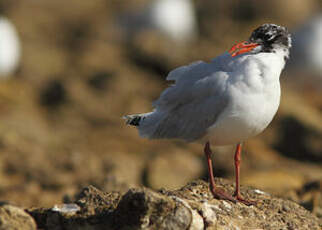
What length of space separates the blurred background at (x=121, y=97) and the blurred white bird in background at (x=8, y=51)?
44 mm

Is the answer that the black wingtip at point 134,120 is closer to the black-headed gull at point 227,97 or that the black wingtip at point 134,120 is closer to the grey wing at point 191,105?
the black-headed gull at point 227,97

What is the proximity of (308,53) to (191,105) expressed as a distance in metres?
11.6

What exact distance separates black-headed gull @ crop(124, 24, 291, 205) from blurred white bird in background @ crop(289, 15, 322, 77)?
37.0ft

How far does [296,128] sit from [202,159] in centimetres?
201

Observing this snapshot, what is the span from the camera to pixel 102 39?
21906 millimetres

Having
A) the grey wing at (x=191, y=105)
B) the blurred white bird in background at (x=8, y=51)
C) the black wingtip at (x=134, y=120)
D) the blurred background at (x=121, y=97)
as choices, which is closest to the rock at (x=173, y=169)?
the blurred background at (x=121, y=97)

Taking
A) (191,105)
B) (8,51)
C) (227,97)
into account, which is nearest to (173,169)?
(191,105)

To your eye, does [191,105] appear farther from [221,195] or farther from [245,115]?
[221,195]

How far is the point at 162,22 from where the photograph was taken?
22922mm

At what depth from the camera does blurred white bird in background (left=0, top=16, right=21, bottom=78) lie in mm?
17922

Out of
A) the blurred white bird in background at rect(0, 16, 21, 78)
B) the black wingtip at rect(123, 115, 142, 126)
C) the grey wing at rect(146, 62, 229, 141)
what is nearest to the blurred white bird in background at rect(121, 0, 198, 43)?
the blurred white bird in background at rect(0, 16, 21, 78)

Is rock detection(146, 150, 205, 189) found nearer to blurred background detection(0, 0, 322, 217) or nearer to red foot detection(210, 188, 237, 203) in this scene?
blurred background detection(0, 0, 322, 217)

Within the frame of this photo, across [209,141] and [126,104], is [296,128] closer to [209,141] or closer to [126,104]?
[126,104]

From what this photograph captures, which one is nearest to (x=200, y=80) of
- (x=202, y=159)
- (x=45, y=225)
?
(x=45, y=225)
